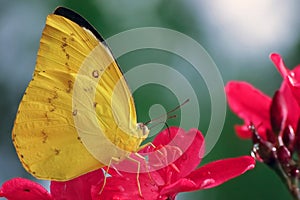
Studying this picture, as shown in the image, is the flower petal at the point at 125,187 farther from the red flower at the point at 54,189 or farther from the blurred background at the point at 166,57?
the blurred background at the point at 166,57

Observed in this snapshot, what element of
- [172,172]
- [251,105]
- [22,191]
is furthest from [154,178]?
[251,105]

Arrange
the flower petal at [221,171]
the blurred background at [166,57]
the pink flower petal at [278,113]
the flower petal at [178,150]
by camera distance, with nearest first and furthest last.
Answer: the flower petal at [221,171]
the flower petal at [178,150]
the pink flower petal at [278,113]
the blurred background at [166,57]

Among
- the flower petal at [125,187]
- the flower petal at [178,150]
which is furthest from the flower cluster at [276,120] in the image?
the flower petal at [125,187]

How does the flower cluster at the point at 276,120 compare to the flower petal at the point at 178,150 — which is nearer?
the flower petal at the point at 178,150

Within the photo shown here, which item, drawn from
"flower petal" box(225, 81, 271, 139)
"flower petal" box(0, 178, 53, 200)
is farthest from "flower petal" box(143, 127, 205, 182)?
"flower petal" box(225, 81, 271, 139)

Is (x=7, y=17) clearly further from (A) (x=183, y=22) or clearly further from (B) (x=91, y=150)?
(B) (x=91, y=150)
